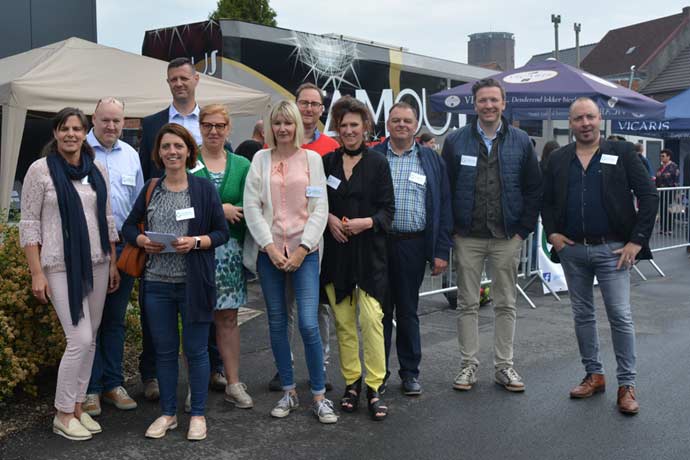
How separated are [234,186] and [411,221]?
116cm

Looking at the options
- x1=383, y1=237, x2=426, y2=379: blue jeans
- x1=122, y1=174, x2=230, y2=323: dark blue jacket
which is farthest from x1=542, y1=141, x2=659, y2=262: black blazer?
x1=122, y1=174, x2=230, y2=323: dark blue jacket

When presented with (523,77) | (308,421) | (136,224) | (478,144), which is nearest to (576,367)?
(478,144)

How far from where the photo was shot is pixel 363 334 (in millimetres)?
4430

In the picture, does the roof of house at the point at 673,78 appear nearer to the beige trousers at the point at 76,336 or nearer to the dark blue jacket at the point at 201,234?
the dark blue jacket at the point at 201,234

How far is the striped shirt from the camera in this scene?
464 cm

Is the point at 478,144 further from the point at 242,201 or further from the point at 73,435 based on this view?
the point at 73,435

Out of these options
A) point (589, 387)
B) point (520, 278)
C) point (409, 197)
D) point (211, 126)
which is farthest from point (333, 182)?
point (520, 278)

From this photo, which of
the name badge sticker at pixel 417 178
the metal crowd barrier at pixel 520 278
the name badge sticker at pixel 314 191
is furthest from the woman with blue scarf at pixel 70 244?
the metal crowd barrier at pixel 520 278

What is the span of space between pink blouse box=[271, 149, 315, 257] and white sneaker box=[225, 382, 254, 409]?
39.7 inches

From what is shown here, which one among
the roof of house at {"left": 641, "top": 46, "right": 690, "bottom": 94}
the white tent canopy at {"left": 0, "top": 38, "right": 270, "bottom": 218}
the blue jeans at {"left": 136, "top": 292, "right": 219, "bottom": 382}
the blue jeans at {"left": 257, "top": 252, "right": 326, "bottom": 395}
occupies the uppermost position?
the roof of house at {"left": 641, "top": 46, "right": 690, "bottom": 94}

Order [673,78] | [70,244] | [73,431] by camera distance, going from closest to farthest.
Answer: [70,244]
[73,431]
[673,78]

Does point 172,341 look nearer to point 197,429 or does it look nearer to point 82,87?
point 197,429

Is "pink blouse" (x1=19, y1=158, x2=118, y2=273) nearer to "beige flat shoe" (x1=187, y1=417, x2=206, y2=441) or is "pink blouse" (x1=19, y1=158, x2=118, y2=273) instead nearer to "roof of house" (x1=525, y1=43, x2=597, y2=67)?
"beige flat shoe" (x1=187, y1=417, x2=206, y2=441)

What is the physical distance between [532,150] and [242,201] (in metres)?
1.97
